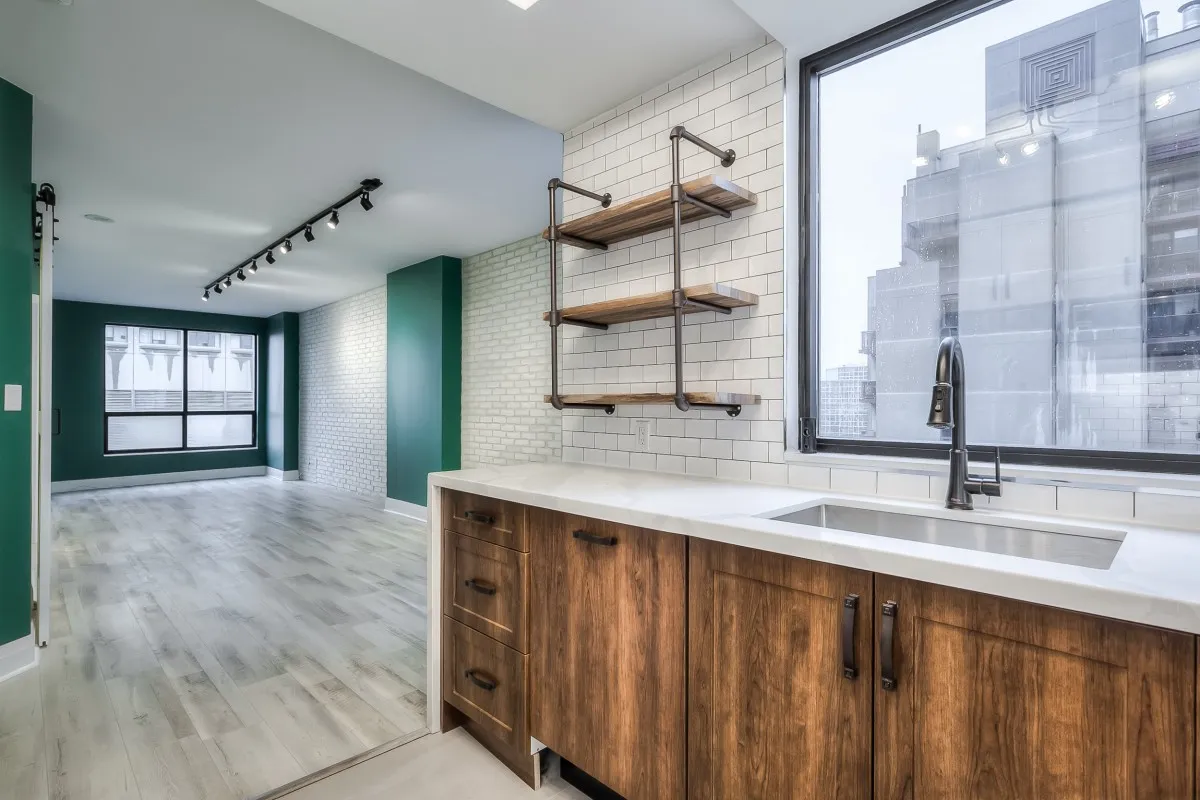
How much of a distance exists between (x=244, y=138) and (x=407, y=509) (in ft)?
13.4

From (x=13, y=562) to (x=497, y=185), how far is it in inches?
133

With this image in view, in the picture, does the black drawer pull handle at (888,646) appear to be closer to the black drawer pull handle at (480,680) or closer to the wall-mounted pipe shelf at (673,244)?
Result: the wall-mounted pipe shelf at (673,244)

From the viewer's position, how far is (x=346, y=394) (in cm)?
827

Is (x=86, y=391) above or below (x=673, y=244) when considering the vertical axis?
below

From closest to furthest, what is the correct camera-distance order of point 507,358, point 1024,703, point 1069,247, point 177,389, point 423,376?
1. point 1024,703
2. point 1069,247
3. point 507,358
4. point 423,376
5. point 177,389

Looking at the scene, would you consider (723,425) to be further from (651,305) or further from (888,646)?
(888,646)

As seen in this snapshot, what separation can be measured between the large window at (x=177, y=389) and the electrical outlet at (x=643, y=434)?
9599mm

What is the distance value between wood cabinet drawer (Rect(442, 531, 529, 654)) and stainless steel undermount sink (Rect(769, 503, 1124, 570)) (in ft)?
2.79

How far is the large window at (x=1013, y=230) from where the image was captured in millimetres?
1474

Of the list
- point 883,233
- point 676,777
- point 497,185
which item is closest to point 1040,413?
point 883,233

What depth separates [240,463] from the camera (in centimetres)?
1003

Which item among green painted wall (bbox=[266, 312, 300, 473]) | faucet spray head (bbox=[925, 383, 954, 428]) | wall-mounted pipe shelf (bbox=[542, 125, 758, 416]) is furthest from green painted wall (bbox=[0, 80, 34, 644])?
green painted wall (bbox=[266, 312, 300, 473])

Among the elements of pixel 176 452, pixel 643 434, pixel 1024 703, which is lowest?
pixel 176 452

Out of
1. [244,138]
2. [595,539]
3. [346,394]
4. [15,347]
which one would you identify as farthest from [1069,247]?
[346,394]
